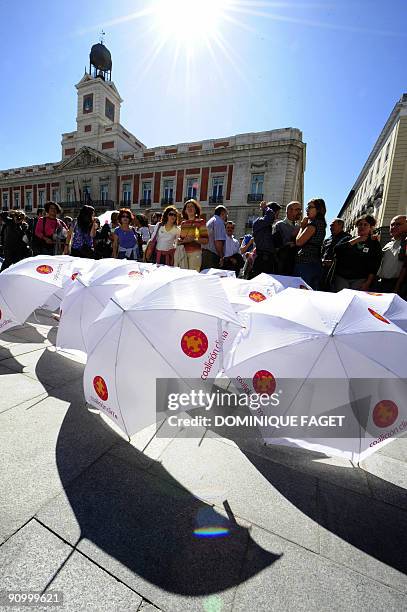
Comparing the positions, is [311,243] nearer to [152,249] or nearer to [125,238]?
[152,249]

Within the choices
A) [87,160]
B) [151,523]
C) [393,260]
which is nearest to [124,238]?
[393,260]

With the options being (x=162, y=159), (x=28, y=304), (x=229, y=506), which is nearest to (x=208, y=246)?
(x=28, y=304)

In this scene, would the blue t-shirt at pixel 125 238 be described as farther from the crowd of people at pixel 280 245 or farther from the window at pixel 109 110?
the window at pixel 109 110

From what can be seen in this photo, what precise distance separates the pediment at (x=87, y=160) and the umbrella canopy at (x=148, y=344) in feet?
114

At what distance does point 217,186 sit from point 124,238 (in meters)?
23.5

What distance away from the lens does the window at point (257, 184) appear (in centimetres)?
2566

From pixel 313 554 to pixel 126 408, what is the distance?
1.35m

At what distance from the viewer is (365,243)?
4.49 metres

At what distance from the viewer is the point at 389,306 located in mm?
2619

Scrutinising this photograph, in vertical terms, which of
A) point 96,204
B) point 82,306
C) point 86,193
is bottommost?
point 82,306

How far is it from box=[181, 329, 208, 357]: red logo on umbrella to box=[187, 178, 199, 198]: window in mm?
28443

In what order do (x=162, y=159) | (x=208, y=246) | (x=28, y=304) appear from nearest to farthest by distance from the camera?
1. (x=28, y=304)
2. (x=208, y=246)
3. (x=162, y=159)

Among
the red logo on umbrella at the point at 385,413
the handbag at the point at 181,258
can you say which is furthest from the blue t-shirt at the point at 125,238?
the red logo on umbrella at the point at 385,413

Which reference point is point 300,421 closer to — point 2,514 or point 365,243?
point 2,514
